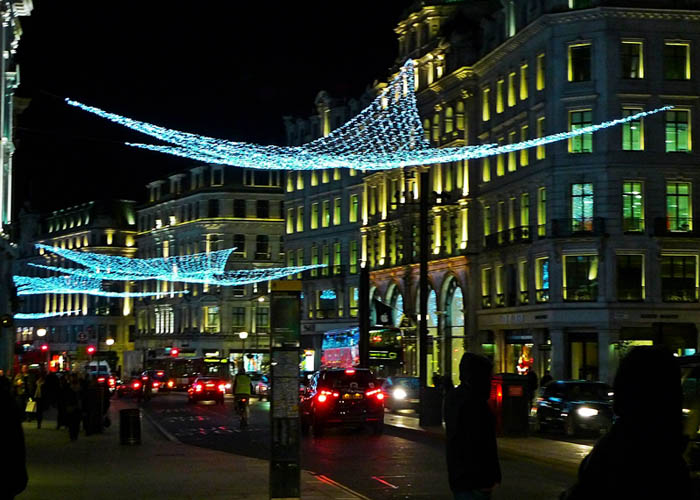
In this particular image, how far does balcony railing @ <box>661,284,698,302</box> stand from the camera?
56.5m

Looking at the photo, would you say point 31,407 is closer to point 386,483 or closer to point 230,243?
point 386,483

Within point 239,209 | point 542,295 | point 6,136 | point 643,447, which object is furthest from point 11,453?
point 239,209

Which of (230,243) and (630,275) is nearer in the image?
(630,275)

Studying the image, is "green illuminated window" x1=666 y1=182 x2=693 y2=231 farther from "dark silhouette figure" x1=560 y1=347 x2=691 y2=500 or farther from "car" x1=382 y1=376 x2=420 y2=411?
"dark silhouette figure" x1=560 y1=347 x2=691 y2=500

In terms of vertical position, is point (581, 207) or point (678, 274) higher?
point (581, 207)

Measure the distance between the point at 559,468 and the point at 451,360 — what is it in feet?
158

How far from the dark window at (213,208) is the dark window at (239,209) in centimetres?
159

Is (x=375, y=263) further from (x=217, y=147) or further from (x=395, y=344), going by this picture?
(x=217, y=147)

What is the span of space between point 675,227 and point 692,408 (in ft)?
154

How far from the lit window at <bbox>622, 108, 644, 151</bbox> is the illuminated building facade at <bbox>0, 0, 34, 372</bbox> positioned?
87.6 ft

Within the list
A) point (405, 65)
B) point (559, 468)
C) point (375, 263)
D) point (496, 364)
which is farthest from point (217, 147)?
point (375, 263)

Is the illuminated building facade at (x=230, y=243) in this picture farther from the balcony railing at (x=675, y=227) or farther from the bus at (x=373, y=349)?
the balcony railing at (x=675, y=227)

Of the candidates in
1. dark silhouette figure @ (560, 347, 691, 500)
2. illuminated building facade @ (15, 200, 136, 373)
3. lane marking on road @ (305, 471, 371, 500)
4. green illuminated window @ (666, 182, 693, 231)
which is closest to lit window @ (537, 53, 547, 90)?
green illuminated window @ (666, 182, 693, 231)

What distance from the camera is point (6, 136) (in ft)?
182
